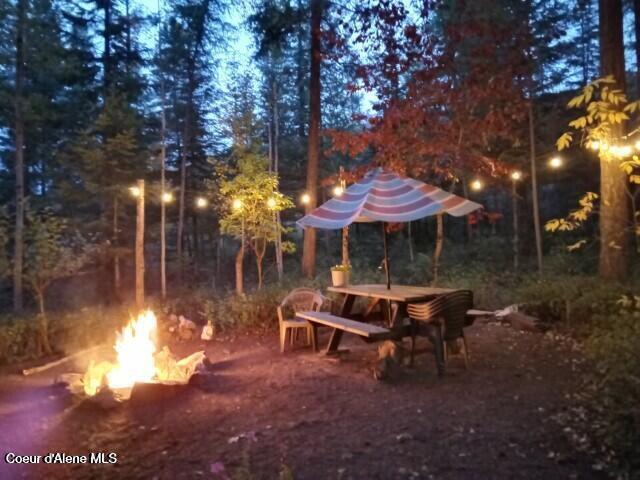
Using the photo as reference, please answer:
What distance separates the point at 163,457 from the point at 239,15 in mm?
9886

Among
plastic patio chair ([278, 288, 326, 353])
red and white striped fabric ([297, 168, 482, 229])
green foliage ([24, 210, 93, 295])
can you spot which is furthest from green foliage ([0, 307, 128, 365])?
red and white striped fabric ([297, 168, 482, 229])

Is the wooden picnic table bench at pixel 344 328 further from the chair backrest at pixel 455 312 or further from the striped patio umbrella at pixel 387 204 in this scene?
the striped patio umbrella at pixel 387 204

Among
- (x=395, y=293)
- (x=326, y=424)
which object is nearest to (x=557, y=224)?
(x=395, y=293)

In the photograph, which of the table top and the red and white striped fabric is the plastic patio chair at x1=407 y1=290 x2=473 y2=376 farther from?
the red and white striped fabric

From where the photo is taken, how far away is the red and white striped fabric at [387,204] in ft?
15.4

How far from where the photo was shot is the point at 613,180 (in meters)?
6.24

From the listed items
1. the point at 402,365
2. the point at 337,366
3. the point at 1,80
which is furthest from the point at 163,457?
the point at 1,80

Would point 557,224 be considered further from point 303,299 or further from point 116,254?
point 116,254

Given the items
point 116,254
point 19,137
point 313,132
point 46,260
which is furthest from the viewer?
point 116,254

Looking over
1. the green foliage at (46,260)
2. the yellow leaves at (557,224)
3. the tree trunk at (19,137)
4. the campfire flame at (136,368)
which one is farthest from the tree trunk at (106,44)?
the yellow leaves at (557,224)

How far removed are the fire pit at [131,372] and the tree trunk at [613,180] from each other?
5.96m

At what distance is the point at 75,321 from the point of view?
7035 mm

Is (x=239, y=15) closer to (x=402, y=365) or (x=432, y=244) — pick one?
(x=402, y=365)

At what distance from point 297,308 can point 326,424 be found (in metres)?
3.36
